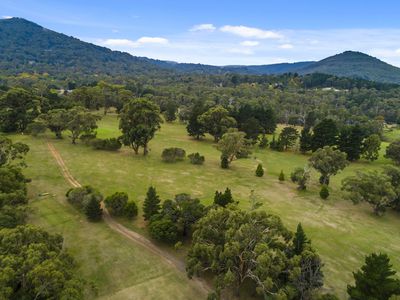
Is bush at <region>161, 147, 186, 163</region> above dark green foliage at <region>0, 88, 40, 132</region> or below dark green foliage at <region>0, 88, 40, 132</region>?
below

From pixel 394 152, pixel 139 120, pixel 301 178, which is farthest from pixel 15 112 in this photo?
pixel 394 152

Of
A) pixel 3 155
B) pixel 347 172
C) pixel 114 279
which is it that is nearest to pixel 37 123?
pixel 3 155

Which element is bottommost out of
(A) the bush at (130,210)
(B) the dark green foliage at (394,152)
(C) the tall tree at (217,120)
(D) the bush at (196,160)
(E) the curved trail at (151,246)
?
(E) the curved trail at (151,246)

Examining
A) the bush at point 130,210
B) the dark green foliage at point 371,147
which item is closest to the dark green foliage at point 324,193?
the bush at point 130,210

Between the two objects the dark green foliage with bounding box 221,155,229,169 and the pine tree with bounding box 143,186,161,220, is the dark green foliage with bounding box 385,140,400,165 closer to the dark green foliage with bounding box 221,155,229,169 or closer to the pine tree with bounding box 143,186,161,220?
the dark green foliage with bounding box 221,155,229,169

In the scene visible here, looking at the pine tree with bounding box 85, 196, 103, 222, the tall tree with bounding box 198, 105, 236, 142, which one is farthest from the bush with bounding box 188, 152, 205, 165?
the pine tree with bounding box 85, 196, 103, 222

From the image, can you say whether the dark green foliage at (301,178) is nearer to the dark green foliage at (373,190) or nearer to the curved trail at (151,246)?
the dark green foliage at (373,190)

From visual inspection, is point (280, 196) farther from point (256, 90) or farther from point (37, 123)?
point (256, 90)
